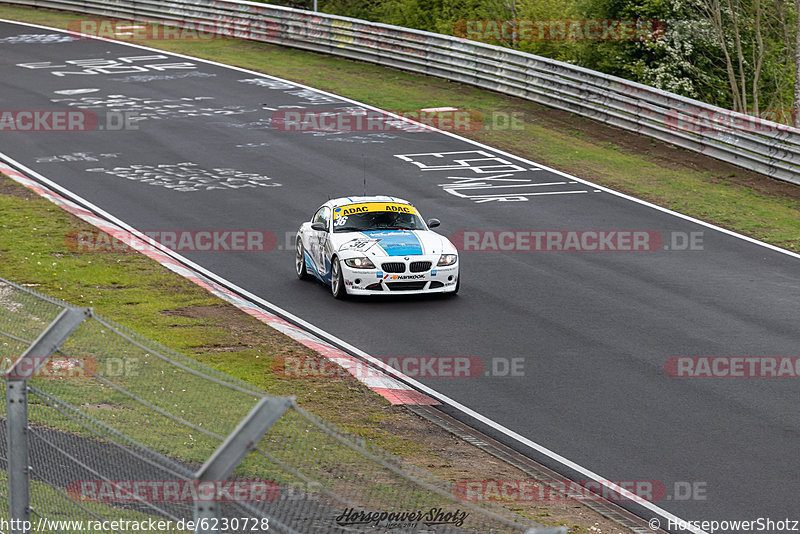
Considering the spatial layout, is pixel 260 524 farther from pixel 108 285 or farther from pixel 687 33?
pixel 687 33

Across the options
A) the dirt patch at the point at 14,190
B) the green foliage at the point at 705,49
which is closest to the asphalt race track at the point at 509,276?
the dirt patch at the point at 14,190

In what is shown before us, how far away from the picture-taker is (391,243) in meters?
16.7

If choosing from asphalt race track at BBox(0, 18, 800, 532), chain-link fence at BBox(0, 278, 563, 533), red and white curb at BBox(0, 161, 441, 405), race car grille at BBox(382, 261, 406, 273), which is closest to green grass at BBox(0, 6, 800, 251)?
asphalt race track at BBox(0, 18, 800, 532)

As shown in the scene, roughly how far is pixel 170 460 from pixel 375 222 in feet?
38.9

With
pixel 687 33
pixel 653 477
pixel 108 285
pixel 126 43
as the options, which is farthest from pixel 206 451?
pixel 126 43

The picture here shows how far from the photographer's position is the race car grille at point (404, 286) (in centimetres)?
1642

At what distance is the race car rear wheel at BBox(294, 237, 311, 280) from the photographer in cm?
1789

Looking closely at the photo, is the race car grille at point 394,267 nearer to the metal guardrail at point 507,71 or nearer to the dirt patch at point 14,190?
the dirt patch at point 14,190

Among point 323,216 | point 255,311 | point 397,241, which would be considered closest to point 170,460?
point 255,311

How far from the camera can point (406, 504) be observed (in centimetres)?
678

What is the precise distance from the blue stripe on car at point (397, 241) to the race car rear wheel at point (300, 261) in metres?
1.32

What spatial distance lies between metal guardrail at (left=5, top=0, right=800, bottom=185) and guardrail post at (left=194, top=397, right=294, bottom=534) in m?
21.3

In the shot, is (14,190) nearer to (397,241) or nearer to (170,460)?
(397,241)

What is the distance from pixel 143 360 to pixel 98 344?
90cm
